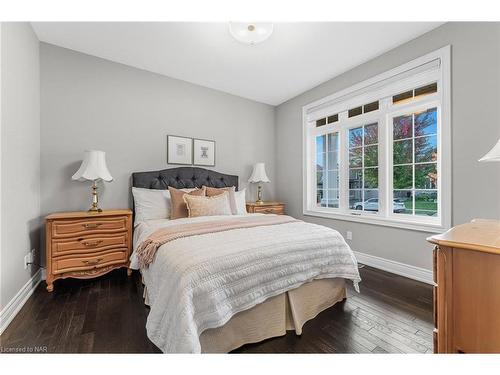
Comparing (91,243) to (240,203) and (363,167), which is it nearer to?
(240,203)

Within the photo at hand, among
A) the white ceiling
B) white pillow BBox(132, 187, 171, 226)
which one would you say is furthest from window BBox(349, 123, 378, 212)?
white pillow BBox(132, 187, 171, 226)

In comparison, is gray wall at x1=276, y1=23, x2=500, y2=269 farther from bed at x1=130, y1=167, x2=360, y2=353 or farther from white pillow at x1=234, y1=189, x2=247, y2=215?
white pillow at x1=234, y1=189, x2=247, y2=215

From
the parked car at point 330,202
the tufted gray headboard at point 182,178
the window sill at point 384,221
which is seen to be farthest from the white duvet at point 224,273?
the parked car at point 330,202

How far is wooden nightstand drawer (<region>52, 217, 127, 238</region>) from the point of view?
2.19 meters

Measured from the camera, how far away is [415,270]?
95.0 inches

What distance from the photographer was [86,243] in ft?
7.54

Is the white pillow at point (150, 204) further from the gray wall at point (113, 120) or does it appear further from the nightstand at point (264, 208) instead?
the nightstand at point (264, 208)

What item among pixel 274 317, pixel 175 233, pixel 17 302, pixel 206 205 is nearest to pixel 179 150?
pixel 206 205

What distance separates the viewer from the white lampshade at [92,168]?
2.40 meters

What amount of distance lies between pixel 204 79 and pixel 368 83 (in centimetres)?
222

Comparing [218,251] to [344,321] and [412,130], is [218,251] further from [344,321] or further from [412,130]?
[412,130]

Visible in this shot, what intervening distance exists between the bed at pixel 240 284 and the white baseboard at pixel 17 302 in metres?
0.89
